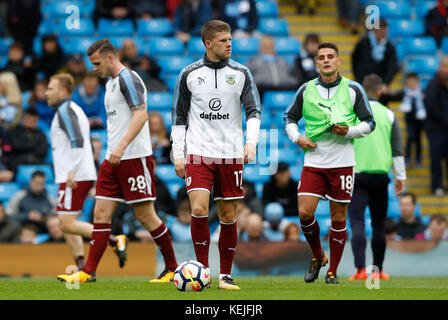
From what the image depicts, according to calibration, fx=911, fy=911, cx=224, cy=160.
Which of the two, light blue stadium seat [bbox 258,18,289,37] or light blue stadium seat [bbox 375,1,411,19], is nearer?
light blue stadium seat [bbox 258,18,289,37]

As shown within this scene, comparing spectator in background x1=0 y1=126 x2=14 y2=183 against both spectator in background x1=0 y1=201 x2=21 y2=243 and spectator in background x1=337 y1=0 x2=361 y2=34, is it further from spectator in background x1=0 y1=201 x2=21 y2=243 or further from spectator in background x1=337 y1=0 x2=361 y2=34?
spectator in background x1=337 y1=0 x2=361 y2=34

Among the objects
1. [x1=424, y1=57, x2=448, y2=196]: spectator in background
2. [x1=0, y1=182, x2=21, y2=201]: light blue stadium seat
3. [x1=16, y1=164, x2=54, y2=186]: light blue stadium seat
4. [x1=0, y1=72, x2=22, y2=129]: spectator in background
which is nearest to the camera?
[x1=0, y1=182, x2=21, y2=201]: light blue stadium seat

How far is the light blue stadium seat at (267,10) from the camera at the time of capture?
1941 cm

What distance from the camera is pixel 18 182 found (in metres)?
15.1

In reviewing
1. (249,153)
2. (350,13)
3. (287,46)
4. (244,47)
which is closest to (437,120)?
(287,46)

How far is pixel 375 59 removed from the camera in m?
15.6

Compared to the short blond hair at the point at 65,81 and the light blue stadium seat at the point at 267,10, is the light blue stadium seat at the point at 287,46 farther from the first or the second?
the short blond hair at the point at 65,81

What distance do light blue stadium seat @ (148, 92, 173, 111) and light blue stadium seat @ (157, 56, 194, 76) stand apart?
0.97 meters

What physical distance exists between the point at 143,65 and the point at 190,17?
2.09 meters

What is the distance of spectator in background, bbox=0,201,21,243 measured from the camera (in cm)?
1341

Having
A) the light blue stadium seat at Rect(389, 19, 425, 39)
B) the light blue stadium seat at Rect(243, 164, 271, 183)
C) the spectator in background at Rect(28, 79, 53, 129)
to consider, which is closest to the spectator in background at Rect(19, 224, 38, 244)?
the spectator in background at Rect(28, 79, 53, 129)

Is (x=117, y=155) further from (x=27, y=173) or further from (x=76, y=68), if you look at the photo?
(x=76, y=68)

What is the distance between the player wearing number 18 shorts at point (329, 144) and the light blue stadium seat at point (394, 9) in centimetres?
1056
